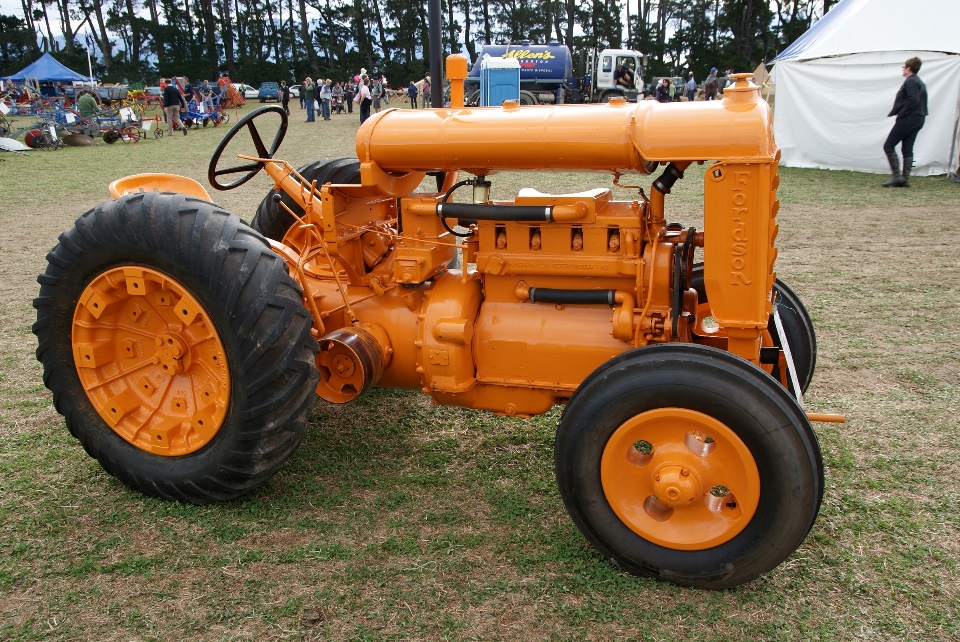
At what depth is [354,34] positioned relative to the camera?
180 ft

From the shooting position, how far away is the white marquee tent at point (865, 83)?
1168 centimetres

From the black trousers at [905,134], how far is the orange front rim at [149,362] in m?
11.3

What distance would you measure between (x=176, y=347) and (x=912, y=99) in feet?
37.4

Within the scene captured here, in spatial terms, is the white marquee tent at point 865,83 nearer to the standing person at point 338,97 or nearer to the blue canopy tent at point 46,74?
the standing person at point 338,97

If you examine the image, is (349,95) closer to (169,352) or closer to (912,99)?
(912,99)

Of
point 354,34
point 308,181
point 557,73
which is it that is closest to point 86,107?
point 557,73

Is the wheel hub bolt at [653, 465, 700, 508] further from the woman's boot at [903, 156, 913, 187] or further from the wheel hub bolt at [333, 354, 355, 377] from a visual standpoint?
the woman's boot at [903, 156, 913, 187]

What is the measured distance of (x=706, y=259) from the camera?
104 inches

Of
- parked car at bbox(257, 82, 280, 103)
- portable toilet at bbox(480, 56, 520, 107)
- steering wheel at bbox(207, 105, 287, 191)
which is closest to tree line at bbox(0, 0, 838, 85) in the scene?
parked car at bbox(257, 82, 280, 103)

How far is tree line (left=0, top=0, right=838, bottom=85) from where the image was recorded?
4766cm

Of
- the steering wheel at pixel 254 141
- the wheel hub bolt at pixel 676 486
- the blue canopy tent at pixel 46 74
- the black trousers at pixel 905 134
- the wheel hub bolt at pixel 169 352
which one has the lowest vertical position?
the wheel hub bolt at pixel 676 486

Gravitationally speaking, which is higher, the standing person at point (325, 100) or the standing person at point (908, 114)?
the standing person at point (325, 100)

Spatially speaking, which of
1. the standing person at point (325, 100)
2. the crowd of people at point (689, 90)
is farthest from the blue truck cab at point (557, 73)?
the standing person at point (325, 100)

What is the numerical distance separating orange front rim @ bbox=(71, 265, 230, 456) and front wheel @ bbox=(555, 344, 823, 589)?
1466mm
